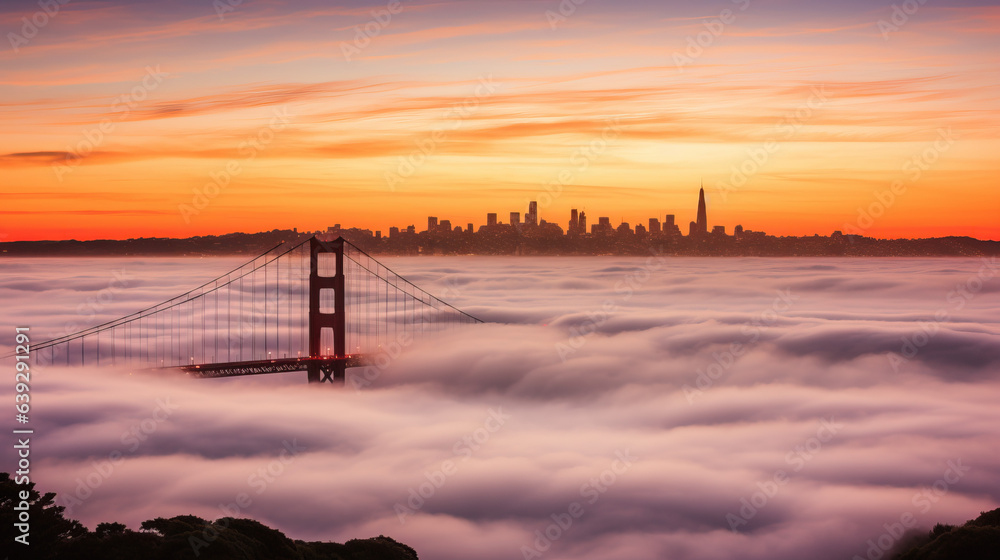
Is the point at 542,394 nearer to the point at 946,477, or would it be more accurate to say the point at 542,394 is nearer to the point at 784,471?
the point at 784,471

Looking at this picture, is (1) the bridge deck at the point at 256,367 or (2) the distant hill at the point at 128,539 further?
(1) the bridge deck at the point at 256,367

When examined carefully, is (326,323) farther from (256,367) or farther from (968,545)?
(968,545)

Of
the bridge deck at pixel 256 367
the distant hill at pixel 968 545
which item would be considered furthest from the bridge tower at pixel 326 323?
the distant hill at pixel 968 545

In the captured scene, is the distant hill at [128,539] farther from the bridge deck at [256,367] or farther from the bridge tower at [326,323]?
the bridge tower at [326,323]

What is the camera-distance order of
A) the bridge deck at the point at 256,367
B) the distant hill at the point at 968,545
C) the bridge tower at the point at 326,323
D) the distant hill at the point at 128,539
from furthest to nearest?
the bridge tower at the point at 326,323, the bridge deck at the point at 256,367, the distant hill at the point at 968,545, the distant hill at the point at 128,539

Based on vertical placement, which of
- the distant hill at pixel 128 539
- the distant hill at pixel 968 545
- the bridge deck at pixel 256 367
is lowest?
the bridge deck at pixel 256 367

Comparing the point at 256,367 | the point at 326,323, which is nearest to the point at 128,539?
the point at 256,367

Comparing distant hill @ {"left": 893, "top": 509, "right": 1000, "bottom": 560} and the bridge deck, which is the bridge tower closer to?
the bridge deck

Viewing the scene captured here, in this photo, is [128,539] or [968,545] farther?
[968,545]
